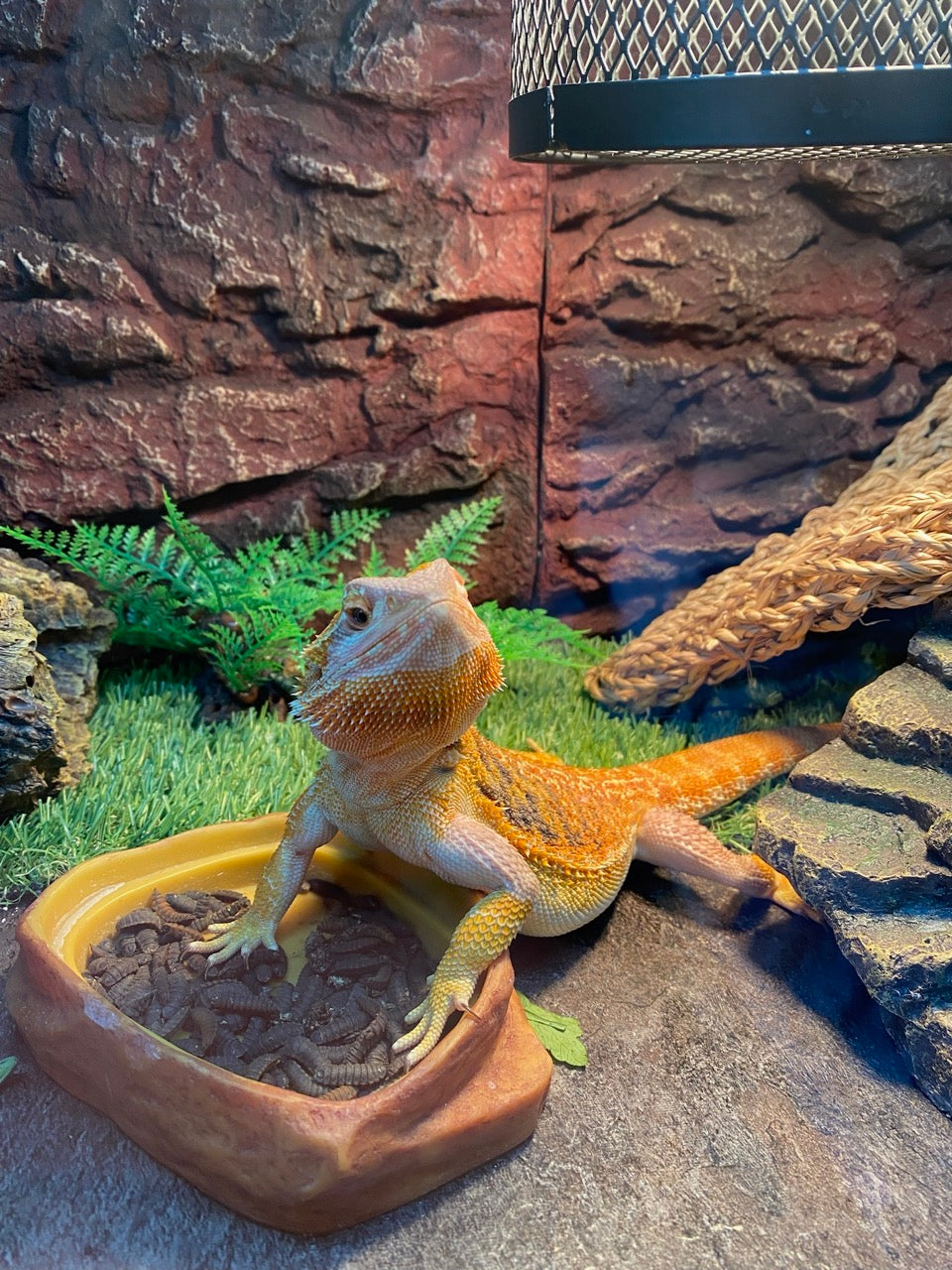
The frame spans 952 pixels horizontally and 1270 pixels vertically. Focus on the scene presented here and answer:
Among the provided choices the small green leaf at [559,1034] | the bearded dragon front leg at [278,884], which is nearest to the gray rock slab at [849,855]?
the small green leaf at [559,1034]

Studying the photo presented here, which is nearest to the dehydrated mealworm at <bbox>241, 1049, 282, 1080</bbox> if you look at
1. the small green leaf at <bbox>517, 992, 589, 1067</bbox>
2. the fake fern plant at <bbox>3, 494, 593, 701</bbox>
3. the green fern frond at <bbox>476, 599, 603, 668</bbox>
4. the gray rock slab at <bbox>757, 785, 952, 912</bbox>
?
the small green leaf at <bbox>517, 992, 589, 1067</bbox>

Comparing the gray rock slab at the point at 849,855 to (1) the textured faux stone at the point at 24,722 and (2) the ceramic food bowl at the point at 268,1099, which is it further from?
(1) the textured faux stone at the point at 24,722

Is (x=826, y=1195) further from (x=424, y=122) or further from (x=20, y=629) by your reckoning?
(x=424, y=122)

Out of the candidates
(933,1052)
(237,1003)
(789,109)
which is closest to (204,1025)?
(237,1003)

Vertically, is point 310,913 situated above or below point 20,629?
below

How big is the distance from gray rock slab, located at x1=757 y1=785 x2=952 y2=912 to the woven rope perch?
2.07 feet

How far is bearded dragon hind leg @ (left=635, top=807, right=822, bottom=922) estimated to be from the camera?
8.39 ft

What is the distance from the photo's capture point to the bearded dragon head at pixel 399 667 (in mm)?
1706

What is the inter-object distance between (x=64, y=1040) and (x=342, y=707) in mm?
735

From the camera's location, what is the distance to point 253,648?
3.14 metres

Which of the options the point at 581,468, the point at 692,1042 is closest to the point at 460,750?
the point at 692,1042

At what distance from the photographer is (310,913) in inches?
88.5

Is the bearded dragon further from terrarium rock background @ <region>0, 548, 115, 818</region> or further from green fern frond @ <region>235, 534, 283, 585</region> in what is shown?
green fern frond @ <region>235, 534, 283, 585</region>

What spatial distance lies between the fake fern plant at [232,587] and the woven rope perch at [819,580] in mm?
335
